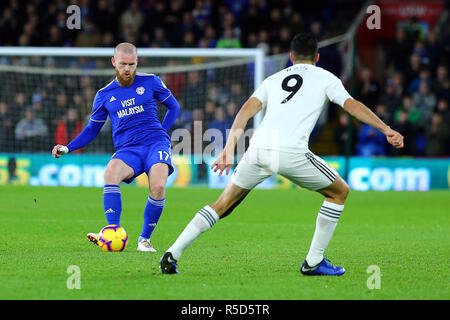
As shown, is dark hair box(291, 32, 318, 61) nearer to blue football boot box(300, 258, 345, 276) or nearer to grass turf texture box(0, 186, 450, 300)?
blue football boot box(300, 258, 345, 276)

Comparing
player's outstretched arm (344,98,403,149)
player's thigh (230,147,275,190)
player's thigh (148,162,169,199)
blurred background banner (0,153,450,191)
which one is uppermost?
player's outstretched arm (344,98,403,149)

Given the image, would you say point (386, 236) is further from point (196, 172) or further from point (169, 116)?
point (196, 172)

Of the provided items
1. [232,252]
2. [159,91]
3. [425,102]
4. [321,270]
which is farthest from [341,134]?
[321,270]

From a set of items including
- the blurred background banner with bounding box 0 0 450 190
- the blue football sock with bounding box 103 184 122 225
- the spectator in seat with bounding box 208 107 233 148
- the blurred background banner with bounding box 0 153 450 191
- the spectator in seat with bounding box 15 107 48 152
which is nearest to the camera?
the blue football sock with bounding box 103 184 122 225

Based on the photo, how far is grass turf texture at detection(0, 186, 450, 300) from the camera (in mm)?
6117

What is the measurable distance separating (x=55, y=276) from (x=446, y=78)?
1594 cm

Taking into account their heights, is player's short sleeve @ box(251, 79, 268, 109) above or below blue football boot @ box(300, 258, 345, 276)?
above

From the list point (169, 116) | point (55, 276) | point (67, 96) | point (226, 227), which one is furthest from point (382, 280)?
point (67, 96)

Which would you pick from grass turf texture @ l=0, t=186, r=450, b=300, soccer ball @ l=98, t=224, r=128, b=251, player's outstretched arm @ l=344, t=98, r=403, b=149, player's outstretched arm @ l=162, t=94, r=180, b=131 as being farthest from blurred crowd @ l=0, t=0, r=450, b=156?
player's outstretched arm @ l=344, t=98, r=403, b=149

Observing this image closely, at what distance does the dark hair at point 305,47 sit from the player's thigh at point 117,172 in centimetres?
240

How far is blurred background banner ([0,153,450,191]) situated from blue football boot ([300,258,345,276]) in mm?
11429

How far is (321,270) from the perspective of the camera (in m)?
6.88

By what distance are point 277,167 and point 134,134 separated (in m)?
2.45

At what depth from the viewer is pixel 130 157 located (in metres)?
8.41
